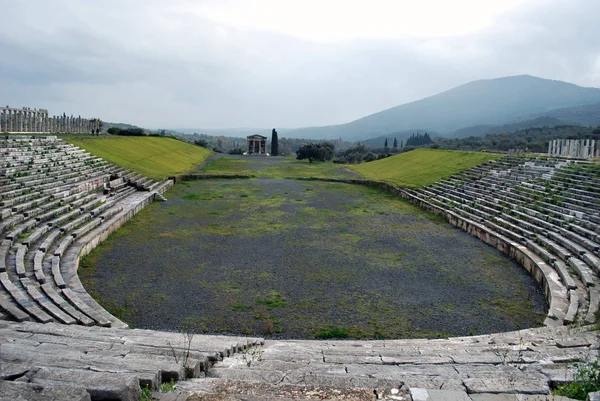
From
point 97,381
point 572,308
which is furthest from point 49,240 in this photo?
point 572,308

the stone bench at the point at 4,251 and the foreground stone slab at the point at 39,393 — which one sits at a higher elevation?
the foreground stone slab at the point at 39,393

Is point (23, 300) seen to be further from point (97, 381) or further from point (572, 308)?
point (572, 308)

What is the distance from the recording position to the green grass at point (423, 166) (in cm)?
2917

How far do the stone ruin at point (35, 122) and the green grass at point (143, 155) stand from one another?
2.33m

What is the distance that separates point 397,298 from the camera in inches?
403

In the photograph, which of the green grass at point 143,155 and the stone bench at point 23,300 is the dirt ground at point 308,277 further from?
the green grass at point 143,155

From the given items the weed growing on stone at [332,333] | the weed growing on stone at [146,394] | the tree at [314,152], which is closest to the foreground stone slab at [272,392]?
the weed growing on stone at [146,394]

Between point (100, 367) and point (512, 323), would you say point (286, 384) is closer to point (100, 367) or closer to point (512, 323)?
point (100, 367)

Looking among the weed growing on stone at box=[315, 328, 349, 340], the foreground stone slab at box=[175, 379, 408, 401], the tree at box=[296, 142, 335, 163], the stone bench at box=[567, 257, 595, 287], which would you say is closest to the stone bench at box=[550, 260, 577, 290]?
the stone bench at box=[567, 257, 595, 287]

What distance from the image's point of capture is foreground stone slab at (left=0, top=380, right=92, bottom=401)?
9.98 ft

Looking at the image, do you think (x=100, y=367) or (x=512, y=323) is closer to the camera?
(x=100, y=367)

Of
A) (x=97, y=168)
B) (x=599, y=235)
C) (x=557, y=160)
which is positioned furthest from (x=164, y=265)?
(x=557, y=160)

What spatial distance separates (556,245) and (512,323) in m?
5.16

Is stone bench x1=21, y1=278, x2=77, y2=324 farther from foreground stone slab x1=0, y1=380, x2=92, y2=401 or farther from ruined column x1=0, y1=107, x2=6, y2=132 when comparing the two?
ruined column x1=0, y1=107, x2=6, y2=132
